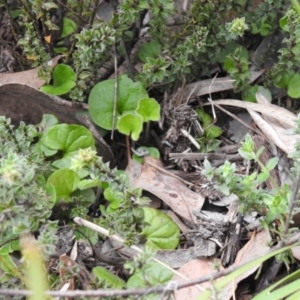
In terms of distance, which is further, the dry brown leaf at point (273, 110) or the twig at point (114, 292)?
the dry brown leaf at point (273, 110)

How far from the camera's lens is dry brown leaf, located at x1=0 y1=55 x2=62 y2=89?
2.26 meters

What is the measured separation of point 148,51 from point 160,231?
0.82 meters

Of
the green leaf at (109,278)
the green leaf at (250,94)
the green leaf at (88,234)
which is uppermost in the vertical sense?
the green leaf at (250,94)

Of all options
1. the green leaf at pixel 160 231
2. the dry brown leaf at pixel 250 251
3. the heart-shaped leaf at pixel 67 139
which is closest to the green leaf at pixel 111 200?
the green leaf at pixel 160 231

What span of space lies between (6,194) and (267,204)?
76 cm

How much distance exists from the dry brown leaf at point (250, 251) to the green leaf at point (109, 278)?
34 cm

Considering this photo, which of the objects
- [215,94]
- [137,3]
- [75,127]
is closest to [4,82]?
[75,127]

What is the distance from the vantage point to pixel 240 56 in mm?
2168

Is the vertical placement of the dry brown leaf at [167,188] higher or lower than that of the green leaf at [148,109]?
lower

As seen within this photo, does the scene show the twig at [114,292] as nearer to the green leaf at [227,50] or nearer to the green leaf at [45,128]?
the green leaf at [45,128]

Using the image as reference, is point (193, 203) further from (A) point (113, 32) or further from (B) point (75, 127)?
(A) point (113, 32)

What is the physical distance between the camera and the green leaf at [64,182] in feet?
6.37

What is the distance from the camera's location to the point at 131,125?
6.97ft

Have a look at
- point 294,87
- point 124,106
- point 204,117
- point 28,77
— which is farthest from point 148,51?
point 294,87
